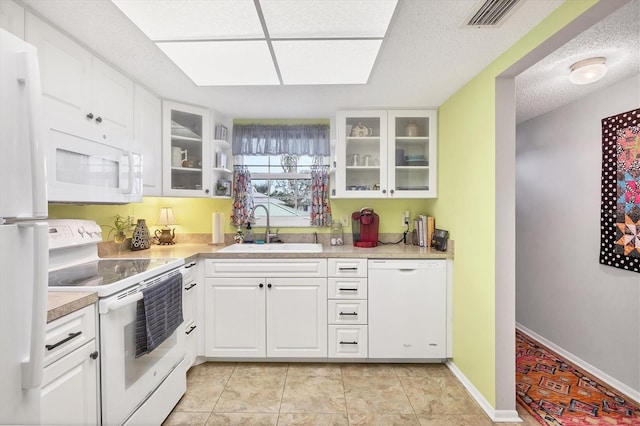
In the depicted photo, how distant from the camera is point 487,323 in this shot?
1880 millimetres

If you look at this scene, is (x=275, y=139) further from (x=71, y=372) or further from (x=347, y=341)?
(x=71, y=372)

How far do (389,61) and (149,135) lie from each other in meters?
1.90

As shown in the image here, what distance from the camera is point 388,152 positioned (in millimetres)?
2664

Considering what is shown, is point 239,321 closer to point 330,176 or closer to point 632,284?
point 330,176

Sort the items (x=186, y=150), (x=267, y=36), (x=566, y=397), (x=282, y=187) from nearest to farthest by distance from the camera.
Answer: (x=267, y=36) → (x=566, y=397) → (x=186, y=150) → (x=282, y=187)

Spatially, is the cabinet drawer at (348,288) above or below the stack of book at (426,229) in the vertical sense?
below

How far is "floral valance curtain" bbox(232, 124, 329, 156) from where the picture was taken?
9.61 ft

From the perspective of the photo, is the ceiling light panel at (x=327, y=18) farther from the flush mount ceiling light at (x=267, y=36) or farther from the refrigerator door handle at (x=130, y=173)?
the refrigerator door handle at (x=130, y=173)

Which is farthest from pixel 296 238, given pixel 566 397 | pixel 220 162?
pixel 566 397

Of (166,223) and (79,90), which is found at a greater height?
(79,90)

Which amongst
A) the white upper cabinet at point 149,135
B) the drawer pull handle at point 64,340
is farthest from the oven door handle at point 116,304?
the white upper cabinet at point 149,135

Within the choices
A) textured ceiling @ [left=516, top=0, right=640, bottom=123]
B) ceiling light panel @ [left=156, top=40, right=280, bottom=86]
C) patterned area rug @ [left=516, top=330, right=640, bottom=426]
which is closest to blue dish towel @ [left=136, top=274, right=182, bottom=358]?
ceiling light panel @ [left=156, top=40, right=280, bottom=86]

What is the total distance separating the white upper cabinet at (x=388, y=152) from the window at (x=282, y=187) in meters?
0.49

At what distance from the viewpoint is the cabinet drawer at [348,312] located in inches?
92.9
